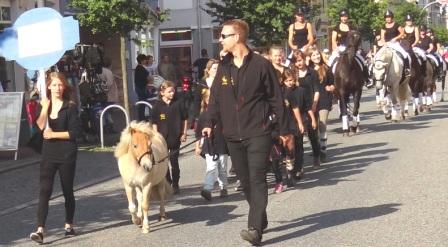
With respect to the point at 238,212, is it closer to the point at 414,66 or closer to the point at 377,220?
the point at 377,220

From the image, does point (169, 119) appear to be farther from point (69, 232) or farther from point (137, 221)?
point (69, 232)

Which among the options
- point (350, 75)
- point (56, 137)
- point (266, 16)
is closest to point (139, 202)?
point (56, 137)

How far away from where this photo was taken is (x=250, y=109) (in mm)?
7684

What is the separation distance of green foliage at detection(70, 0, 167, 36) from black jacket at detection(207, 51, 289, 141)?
30.6ft

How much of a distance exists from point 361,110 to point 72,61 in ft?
32.0

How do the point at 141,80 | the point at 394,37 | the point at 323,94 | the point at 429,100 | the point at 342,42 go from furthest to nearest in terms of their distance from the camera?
the point at 429,100
the point at 394,37
the point at 141,80
the point at 342,42
the point at 323,94

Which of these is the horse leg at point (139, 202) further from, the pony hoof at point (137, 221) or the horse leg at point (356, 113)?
the horse leg at point (356, 113)

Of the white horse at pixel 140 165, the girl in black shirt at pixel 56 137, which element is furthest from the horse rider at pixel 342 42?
the girl in black shirt at pixel 56 137

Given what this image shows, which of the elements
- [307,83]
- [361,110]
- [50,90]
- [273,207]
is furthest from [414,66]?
[50,90]

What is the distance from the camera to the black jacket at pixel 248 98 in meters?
7.68

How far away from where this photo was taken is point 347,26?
63.9 ft

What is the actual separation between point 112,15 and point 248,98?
980 cm

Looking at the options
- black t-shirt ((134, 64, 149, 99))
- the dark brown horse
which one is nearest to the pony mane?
the dark brown horse

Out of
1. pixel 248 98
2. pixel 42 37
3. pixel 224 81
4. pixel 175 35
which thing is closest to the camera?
pixel 248 98
